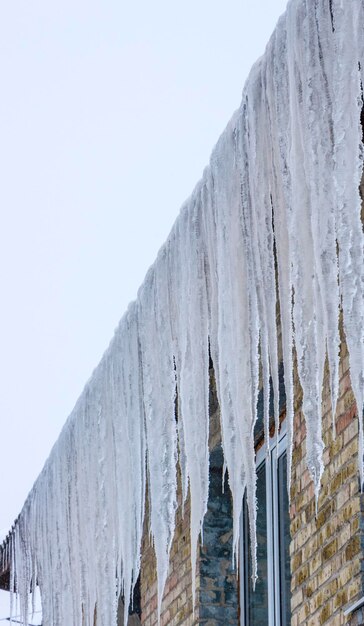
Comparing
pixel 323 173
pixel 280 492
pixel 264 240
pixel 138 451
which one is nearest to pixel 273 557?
pixel 280 492

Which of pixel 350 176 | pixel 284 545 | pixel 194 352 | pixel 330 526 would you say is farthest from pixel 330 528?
pixel 350 176

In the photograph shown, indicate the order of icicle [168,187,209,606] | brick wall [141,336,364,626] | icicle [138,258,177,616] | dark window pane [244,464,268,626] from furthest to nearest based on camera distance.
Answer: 1. dark window pane [244,464,268,626]
2. icicle [138,258,177,616]
3. icicle [168,187,209,606]
4. brick wall [141,336,364,626]

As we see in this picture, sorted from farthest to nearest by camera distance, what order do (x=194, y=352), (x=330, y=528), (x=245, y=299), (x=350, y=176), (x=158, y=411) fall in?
(x=158, y=411) < (x=194, y=352) < (x=330, y=528) < (x=245, y=299) < (x=350, y=176)

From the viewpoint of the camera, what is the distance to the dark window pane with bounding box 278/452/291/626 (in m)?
4.81

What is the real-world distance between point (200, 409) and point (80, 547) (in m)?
2.07

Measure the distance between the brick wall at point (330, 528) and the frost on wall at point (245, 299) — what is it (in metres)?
0.27

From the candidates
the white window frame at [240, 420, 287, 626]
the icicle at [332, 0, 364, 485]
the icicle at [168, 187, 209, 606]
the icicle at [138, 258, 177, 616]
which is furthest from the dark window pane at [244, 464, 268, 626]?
the icicle at [332, 0, 364, 485]

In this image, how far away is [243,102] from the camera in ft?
12.3

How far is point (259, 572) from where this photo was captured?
512 cm

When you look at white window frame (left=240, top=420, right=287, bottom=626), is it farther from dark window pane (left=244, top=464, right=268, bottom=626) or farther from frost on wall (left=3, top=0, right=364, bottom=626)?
frost on wall (left=3, top=0, right=364, bottom=626)

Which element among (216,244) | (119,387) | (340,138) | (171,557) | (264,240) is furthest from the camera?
(171,557)

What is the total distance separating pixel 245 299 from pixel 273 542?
144cm

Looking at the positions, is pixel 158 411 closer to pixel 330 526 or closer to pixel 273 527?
pixel 273 527

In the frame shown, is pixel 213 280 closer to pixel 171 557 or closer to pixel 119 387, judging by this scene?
pixel 119 387
